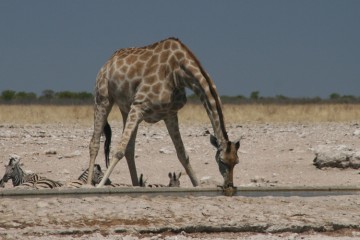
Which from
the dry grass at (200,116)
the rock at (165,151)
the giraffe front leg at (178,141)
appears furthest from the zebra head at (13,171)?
the dry grass at (200,116)

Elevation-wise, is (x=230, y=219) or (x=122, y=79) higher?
(x=122, y=79)

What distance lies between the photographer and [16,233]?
7.26 meters

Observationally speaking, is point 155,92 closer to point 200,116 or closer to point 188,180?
point 188,180

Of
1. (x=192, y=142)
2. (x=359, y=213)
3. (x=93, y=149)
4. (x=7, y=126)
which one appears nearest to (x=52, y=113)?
(x=7, y=126)

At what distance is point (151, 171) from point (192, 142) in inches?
146

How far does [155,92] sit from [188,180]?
11.9ft

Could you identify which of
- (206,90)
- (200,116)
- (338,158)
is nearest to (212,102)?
(206,90)

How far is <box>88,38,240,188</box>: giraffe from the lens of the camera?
9.80 meters

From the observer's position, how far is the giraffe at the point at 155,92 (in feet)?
32.2

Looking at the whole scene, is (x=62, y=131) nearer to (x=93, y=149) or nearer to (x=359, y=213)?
(x=93, y=149)

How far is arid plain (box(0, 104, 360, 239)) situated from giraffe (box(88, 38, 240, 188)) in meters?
1.21

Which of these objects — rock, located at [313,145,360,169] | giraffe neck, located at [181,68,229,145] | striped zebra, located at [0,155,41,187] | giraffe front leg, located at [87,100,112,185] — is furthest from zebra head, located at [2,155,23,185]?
rock, located at [313,145,360,169]

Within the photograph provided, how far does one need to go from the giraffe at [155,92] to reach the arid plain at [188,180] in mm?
1211

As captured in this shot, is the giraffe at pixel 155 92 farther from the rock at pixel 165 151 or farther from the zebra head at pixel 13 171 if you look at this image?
the rock at pixel 165 151
